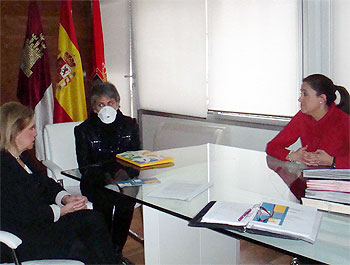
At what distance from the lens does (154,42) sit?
15.3 feet

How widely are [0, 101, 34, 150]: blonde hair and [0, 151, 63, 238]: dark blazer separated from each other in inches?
3.1

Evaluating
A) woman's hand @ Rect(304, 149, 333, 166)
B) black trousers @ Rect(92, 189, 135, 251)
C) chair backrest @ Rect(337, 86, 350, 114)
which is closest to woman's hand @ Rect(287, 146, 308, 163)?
woman's hand @ Rect(304, 149, 333, 166)

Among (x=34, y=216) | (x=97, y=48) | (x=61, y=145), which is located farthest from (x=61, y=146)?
(x=97, y=48)

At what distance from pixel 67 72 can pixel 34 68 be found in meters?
0.33

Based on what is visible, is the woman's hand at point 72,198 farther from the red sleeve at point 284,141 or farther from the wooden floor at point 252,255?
the red sleeve at point 284,141

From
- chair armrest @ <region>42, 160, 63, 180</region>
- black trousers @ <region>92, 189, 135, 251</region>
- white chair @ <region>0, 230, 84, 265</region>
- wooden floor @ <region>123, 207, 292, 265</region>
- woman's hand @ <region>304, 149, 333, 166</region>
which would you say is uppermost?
woman's hand @ <region>304, 149, 333, 166</region>

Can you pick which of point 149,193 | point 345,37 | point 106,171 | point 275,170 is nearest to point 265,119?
point 345,37

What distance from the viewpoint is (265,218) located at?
1497 millimetres

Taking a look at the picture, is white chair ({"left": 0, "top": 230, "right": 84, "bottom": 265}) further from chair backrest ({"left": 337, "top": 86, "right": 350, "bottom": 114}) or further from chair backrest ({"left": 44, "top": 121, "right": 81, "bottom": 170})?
chair backrest ({"left": 337, "top": 86, "right": 350, "bottom": 114})

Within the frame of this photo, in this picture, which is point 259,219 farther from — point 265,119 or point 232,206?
point 265,119

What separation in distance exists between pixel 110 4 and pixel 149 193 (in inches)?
141

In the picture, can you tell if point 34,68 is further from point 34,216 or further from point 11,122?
point 34,216

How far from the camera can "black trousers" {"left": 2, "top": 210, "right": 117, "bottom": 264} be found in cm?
190

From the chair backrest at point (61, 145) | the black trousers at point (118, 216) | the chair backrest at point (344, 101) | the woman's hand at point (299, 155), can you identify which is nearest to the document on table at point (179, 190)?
the woman's hand at point (299, 155)
